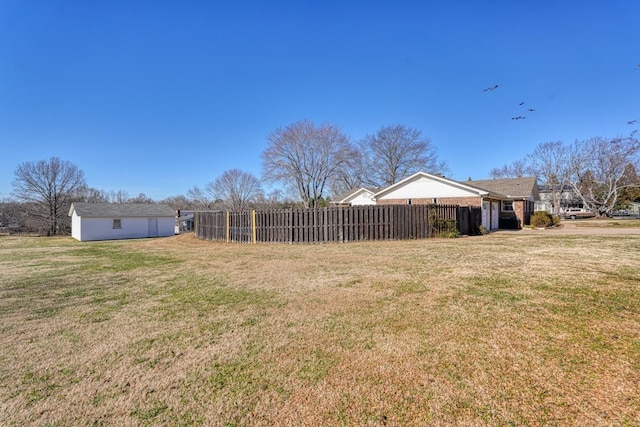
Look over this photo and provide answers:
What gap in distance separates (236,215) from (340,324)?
14.4 m

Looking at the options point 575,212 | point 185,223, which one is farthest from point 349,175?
point 575,212

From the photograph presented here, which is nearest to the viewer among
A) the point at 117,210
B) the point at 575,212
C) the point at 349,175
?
the point at 117,210

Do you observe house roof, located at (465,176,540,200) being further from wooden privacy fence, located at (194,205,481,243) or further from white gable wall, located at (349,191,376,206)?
wooden privacy fence, located at (194,205,481,243)

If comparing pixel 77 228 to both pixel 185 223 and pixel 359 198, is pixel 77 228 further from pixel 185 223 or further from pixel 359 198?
pixel 359 198

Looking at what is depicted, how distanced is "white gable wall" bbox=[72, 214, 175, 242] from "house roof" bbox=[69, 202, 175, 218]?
428 mm

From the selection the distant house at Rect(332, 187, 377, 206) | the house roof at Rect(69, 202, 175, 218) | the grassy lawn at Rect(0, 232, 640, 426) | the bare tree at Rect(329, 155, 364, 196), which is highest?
the bare tree at Rect(329, 155, 364, 196)

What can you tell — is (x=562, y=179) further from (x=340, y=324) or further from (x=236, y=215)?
(x=340, y=324)

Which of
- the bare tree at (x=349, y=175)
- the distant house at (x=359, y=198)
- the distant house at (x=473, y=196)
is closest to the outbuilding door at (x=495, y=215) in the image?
the distant house at (x=473, y=196)

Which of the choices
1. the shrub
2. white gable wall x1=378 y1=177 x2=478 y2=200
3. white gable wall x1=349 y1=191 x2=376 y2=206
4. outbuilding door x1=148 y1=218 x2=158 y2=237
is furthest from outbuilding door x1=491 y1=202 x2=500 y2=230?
outbuilding door x1=148 y1=218 x2=158 y2=237

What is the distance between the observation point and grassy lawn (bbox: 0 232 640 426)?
2.25 m

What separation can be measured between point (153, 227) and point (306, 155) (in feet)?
63.3

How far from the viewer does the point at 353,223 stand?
14664 millimetres

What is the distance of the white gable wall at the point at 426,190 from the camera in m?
20.4

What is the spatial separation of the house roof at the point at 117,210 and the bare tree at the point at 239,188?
20.8m
